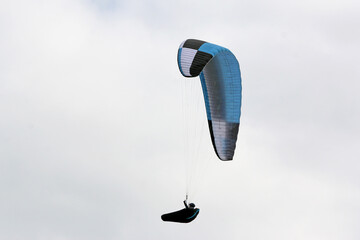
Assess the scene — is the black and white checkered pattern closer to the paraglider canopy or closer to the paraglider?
the paraglider

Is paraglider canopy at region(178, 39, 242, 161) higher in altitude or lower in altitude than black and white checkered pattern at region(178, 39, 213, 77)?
lower

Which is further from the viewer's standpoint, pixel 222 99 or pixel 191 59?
pixel 222 99

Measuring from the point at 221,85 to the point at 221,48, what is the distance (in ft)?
7.80

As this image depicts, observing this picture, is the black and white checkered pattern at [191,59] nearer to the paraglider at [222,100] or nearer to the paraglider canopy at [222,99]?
the paraglider at [222,100]

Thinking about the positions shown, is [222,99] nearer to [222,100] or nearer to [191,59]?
[222,100]

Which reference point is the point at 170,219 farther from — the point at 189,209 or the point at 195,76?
the point at 195,76

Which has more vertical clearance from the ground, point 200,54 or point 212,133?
point 200,54

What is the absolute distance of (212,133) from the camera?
2080 inches

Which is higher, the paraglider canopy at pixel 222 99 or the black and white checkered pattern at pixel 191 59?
the black and white checkered pattern at pixel 191 59

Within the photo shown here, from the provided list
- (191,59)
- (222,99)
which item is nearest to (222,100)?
(222,99)

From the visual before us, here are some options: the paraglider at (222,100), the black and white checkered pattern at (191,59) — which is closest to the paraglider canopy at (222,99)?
the paraglider at (222,100)

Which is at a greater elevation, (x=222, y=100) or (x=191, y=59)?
(x=191, y=59)

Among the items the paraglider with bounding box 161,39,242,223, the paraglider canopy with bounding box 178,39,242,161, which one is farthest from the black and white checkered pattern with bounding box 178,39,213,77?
the paraglider canopy with bounding box 178,39,242,161

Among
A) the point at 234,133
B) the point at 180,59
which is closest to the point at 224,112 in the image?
the point at 234,133
